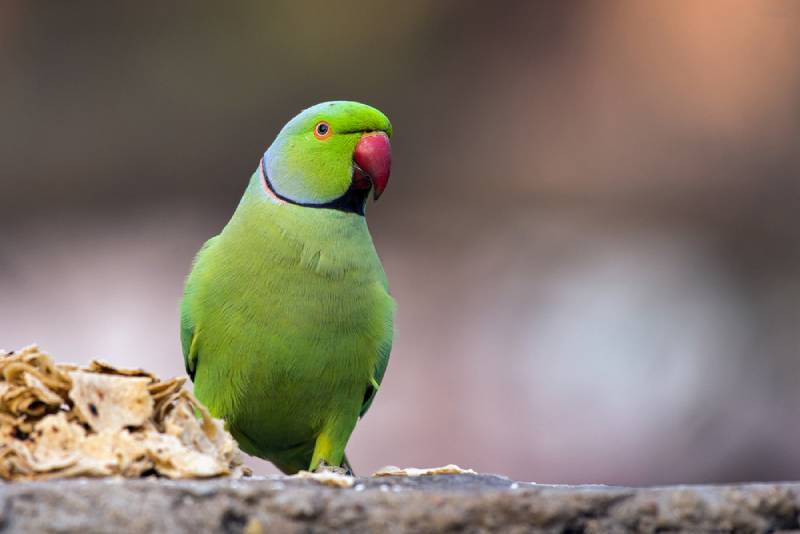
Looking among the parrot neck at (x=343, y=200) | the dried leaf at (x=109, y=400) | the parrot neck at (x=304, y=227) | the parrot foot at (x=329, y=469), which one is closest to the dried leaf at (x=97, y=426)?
the dried leaf at (x=109, y=400)

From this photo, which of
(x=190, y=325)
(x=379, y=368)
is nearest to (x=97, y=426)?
(x=190, y=325)

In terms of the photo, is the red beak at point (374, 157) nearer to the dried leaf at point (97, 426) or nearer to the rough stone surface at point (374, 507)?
the dried leaf at point (97, 426)

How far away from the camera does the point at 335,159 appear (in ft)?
8.63

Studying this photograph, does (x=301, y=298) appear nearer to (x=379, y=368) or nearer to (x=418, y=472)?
(x=379, y=368)

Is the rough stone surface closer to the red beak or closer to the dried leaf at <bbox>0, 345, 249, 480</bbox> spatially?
the dried leaf at <bbox>0, 345, 249, 480</bbox>

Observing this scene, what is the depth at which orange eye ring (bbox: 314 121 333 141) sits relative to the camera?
2.64 meters

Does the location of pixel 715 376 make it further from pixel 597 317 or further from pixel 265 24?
pixel 265 24

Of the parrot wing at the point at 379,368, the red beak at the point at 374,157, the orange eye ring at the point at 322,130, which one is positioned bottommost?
the parrot wing at the point at 379,368

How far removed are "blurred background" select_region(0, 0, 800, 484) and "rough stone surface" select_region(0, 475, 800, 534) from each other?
301 cm

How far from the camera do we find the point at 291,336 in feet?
8.11

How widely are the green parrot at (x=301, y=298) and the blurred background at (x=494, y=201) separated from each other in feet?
5.84

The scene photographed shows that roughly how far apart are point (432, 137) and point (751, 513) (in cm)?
328

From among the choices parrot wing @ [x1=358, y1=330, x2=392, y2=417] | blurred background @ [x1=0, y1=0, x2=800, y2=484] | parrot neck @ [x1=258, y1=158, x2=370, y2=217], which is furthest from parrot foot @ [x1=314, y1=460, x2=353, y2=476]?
blurred background @ [x1=0, y1=0, x2=800, y2=484]

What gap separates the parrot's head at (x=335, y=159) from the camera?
2.63 meters
